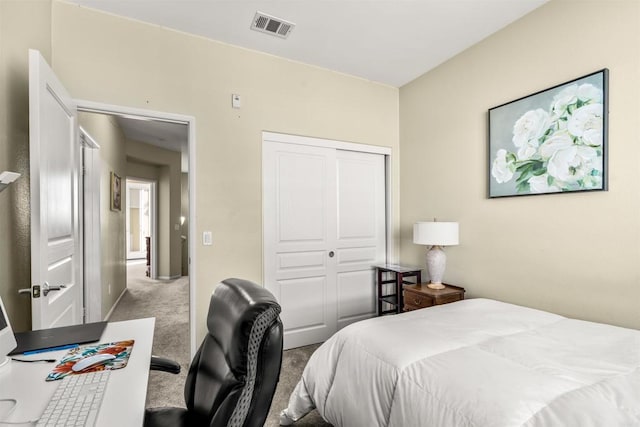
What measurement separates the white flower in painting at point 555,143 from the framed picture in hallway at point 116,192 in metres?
4.64

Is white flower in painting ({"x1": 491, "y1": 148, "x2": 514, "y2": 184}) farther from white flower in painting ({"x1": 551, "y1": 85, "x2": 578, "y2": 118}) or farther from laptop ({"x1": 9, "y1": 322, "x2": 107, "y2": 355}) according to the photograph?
laptop ({"x1": 9, "y1": 322, "x2": 107, "y2": 355})

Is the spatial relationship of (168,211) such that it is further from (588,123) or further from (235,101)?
(588,123)

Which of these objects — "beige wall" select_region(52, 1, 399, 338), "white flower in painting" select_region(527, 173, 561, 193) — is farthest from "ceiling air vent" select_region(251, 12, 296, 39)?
"white flower in painting" select_region(527, 173, 561, 193)

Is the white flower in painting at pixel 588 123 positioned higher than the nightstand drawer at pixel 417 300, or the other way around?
the white flower in painting at pixel 588 123

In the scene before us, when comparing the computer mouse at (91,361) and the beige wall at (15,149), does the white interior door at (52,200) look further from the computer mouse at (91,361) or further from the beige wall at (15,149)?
the computer mouse at (91,361)

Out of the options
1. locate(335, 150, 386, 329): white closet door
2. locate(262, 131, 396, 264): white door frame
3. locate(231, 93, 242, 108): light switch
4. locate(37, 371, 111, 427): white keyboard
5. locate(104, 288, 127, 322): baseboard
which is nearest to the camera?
locate(37, 371, 111, 427): white keyboard

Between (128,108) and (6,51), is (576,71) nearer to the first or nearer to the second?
(128,108)

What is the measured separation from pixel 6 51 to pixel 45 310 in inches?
52.0

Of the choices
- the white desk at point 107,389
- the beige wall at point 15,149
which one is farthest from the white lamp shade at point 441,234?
the beige wall at point 15,149

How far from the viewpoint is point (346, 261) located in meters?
3.40

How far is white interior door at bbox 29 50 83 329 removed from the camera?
1.50 metres

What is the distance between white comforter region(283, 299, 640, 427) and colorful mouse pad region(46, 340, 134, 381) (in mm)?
973

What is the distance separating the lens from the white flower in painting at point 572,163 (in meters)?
2.02

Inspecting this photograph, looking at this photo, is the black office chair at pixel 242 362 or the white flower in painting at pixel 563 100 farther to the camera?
the white flower in painting at pixel 563 100
